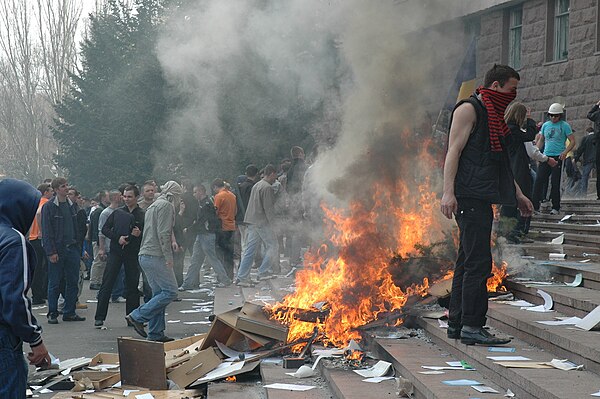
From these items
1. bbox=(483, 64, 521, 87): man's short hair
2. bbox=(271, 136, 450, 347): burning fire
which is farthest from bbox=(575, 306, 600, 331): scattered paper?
bbox=(271, 136, 450, 347): burning fire

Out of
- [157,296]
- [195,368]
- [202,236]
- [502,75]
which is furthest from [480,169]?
[202,236]

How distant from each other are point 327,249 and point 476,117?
13.2ft

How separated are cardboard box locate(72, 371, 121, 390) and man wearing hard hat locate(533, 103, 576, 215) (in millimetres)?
8495

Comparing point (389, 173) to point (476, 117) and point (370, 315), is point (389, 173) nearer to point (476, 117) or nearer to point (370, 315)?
point (370, 315)

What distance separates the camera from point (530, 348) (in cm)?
661

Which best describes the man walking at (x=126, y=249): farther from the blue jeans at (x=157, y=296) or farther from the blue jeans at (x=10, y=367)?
the blue jeans at (x=10, y=367)

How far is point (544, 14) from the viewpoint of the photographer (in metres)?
20.0

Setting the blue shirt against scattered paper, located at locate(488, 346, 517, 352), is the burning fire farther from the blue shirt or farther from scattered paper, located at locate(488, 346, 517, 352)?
the blue shirt

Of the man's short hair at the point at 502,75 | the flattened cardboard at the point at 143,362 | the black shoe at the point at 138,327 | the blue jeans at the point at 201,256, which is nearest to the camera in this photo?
the man's short hair at the point at 502,75

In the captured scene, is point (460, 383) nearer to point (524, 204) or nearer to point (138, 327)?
point (524, 204)

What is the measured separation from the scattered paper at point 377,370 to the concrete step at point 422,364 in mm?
74

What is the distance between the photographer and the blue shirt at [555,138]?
1509cm

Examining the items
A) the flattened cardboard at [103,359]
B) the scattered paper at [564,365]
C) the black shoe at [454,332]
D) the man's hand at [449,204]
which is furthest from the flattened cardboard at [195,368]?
the scattered paper at [564,365]

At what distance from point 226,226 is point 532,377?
11.6 metres
